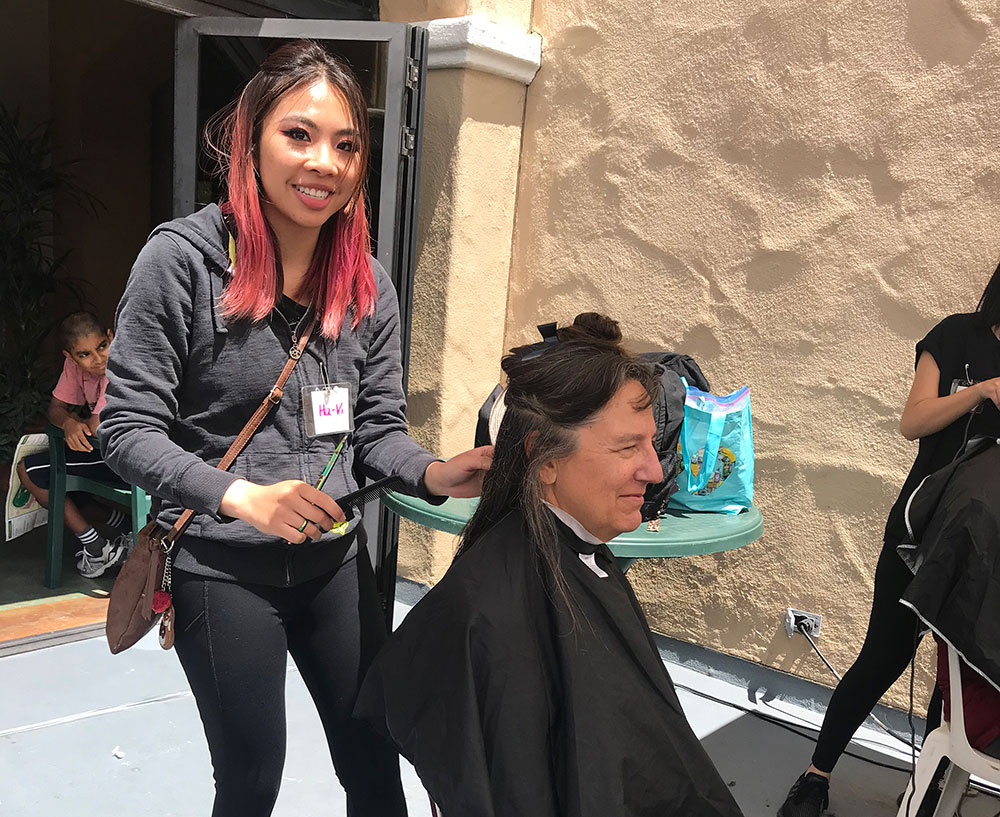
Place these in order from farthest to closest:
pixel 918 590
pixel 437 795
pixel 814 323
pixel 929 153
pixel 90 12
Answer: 1. pixel 90 12
2. pixel 814 323
3. pixel 929 153
4. pixel 918 590
5. pixel 437 795

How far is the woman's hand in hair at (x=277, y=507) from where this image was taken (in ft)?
4.07

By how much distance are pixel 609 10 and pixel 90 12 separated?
4.25m

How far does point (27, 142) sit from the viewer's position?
16.8 ft

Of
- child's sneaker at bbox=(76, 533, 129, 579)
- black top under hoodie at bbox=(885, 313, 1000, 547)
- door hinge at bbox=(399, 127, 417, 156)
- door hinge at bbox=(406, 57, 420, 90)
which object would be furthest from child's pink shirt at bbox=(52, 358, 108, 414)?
black top under hoodie at bbox=(885, 313, 1000, 547)

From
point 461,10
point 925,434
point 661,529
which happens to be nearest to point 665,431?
point 661,529

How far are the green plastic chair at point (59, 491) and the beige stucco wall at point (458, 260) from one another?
121 cm

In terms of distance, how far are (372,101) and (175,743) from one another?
7.59 ft

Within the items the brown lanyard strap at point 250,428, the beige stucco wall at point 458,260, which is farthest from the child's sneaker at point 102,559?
the brown lanyard strap at point 250,428

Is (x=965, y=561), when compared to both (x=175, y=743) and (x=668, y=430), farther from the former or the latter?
(x=175, y=743)

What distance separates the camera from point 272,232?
1.45 metres

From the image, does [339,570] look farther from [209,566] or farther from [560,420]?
[560,420]

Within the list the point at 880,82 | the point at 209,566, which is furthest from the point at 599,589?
the point at 880,82

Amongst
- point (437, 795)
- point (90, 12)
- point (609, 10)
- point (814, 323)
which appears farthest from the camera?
point (90, 12)

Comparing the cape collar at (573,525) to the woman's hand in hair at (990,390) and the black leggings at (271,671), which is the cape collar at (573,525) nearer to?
the black leggings at (271,671)
